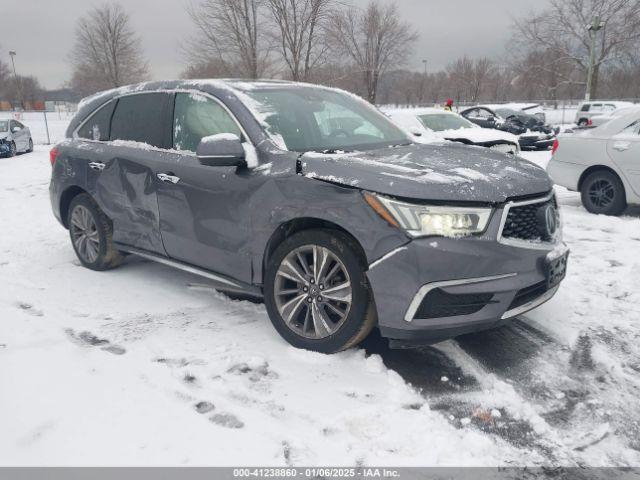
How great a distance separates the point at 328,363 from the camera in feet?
10.6

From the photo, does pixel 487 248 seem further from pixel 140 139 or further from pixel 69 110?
pixel 69 110

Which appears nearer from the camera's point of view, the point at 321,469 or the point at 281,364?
the point at 321,469

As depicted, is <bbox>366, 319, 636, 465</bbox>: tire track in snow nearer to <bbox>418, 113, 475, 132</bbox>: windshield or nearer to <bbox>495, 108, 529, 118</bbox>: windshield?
<bbox>418, 113, 475, 132</bbox>: windshield

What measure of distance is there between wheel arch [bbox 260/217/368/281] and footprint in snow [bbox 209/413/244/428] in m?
1.08


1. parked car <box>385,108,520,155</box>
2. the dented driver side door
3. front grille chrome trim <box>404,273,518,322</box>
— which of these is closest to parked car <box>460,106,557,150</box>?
parked car <box>385,108,520,155</box>

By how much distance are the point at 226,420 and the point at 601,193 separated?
21.6 ft

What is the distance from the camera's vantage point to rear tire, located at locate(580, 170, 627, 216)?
7.11 meters

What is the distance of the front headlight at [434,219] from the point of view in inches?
112

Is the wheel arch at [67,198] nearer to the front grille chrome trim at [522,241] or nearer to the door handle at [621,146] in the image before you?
the front grille chrome trim at [522,241]

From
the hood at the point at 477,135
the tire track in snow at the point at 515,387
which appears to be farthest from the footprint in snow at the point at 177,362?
the hood at the point at 477,135

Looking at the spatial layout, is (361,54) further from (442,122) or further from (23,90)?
(23,90)

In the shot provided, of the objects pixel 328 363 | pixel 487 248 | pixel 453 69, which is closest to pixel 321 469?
pixel 328 363

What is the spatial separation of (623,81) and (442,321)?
57.1m

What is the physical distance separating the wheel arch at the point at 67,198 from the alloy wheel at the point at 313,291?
2803 millimetres
